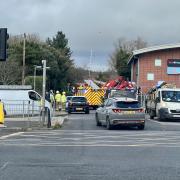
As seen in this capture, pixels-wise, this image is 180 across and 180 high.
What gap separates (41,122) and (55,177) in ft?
55.9

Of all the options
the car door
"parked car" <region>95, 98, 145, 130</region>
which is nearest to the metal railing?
the car door

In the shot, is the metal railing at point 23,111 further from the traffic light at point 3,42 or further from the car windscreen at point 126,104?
the traffic light at point 3,42

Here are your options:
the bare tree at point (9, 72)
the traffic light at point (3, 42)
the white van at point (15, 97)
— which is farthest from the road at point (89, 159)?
the bare tree at point (9, 72)

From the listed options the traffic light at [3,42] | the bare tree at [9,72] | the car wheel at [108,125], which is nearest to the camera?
the traffic light at [3,42]

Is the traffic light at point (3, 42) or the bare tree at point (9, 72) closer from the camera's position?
the traffic light at point (3, 42)

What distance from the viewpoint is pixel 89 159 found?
547 inches

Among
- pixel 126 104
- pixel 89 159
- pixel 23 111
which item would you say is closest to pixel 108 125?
pixel 126 104

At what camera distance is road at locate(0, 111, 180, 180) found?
1131cm

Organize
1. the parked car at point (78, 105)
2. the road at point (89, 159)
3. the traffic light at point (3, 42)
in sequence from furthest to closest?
the parked car at point (78, 105), the traffic light at point (3, 42), the road at point (89, 159)

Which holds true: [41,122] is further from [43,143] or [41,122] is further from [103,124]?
[43,143]

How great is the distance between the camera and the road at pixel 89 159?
1131 centimetres

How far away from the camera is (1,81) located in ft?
230

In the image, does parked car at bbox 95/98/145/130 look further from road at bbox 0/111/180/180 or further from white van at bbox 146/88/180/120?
white van at bbox 146/88/180/120

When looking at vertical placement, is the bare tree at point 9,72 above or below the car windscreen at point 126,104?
above
